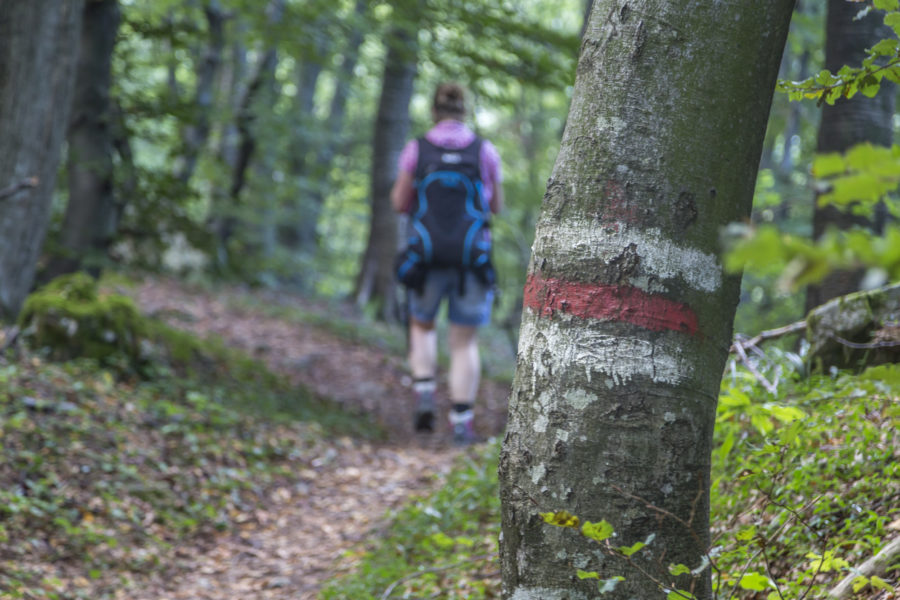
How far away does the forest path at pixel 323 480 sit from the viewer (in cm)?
383

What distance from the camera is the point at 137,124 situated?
7.07 metres

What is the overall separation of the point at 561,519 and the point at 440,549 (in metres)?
1.98

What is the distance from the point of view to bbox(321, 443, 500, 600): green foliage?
3.05 metres

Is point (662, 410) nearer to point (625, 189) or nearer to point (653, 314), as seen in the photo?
point (653, 314)

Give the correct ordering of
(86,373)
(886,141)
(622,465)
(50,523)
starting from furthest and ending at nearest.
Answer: (86,373) < (886,141) < (50,523) < (622,465)

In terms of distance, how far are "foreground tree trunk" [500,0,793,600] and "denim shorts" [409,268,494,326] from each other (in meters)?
4.16

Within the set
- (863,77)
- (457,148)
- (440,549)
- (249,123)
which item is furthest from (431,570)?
(249,123)

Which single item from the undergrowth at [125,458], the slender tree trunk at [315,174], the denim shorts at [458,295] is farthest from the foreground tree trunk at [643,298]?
the slender tree trunk at [315,174]

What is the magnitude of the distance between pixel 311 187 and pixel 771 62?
14.3 metres

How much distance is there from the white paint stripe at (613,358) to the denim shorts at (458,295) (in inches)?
165

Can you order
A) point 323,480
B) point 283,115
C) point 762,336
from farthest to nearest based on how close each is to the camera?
point 283,115 → point 323,480 → point 762,336

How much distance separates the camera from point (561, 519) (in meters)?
1.64

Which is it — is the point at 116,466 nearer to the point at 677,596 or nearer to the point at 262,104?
the point at 677,596

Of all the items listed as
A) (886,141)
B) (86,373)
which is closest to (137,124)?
(86,373)
